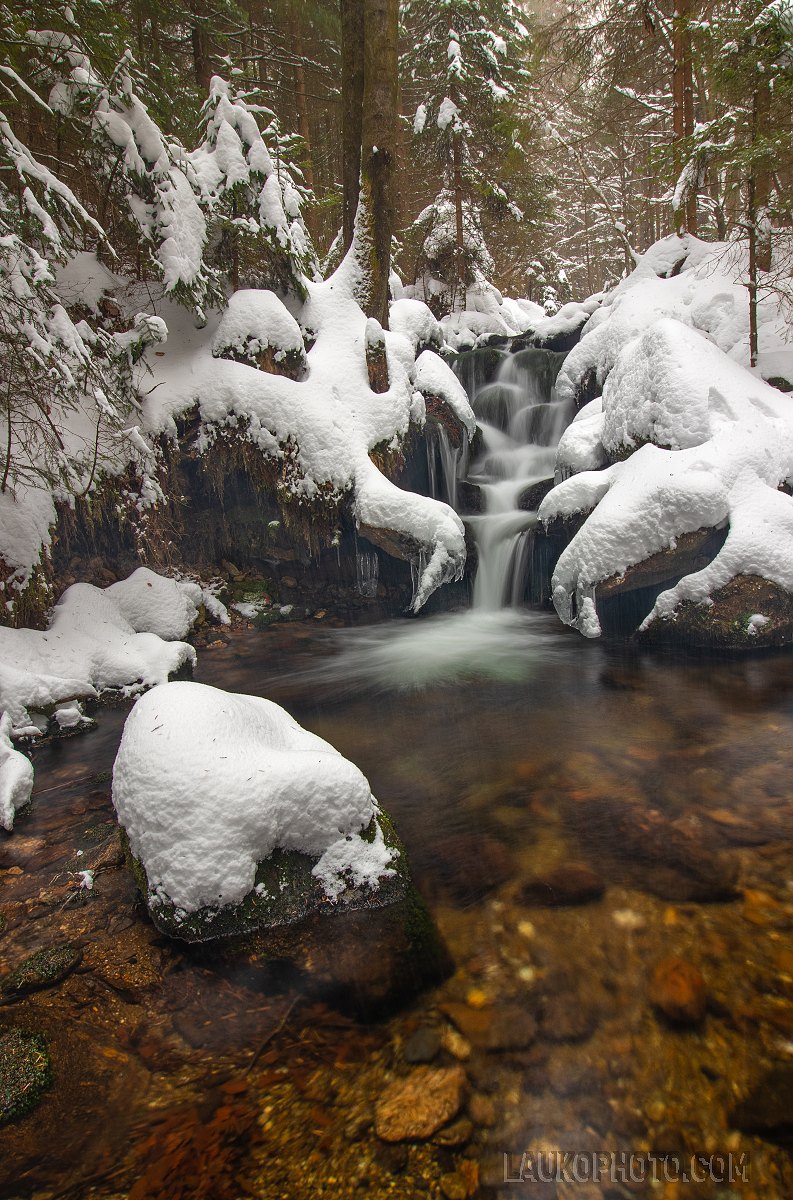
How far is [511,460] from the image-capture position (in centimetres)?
1133

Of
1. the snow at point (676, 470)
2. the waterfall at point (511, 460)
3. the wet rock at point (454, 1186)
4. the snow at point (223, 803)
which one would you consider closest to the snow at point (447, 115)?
the waterfall at point (511, 460)

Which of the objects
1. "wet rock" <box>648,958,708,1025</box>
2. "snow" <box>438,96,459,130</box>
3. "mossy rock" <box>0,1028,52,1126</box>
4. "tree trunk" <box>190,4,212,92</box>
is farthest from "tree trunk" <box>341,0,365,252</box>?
"mossy rock" <box>0,1028,52,1126</box>

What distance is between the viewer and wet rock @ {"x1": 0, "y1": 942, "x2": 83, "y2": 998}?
2531 millimetres

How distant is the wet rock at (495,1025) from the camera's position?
2.29 meters

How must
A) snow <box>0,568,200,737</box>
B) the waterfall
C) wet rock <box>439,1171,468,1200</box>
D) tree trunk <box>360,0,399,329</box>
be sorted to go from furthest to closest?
the waterfall
tree trunk <box>360,0,399,329</box>
snow <box>0,568,200,737</box>
wet rock <box>439,1171,468,1200</box>

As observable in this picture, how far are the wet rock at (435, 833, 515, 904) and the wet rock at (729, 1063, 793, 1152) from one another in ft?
4.54

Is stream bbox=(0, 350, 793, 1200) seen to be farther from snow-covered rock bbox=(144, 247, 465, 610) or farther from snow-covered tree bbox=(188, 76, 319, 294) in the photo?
snow-covered tree bbox=(188, 76, 319, 294)

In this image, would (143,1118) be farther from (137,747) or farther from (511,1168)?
(137,747)

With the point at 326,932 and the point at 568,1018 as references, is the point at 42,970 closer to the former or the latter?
the point at 326,932

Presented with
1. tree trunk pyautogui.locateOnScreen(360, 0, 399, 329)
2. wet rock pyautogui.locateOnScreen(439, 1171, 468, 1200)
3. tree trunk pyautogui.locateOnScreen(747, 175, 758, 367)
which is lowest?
wet rock pyautogui.locateOnScreen(439, 1171, 468, 1200)

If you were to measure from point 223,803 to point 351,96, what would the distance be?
478 inches

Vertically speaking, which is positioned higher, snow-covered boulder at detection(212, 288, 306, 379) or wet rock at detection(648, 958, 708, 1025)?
snow-covered boulder at detection(212, 288, 306, 379)

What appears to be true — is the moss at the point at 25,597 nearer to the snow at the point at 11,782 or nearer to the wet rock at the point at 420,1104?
the snow at the point at 11,782

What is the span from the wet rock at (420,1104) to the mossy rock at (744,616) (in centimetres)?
568
